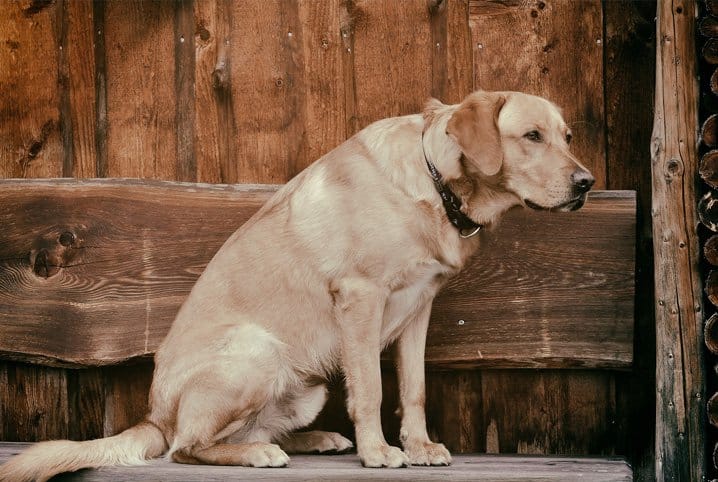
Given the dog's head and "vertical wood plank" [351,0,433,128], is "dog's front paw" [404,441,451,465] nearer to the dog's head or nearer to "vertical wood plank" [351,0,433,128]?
the dog's head

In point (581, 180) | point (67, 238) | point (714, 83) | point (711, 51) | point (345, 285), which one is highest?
point (711, 51)

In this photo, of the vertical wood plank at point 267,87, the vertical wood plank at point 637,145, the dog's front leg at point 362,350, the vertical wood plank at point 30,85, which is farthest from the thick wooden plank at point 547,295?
the vertical wood plank at point 30,85

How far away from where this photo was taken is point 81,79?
4.05 metres

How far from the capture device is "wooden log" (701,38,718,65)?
3430mm

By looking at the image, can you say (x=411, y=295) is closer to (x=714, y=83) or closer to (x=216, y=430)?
(x=216, y=430)

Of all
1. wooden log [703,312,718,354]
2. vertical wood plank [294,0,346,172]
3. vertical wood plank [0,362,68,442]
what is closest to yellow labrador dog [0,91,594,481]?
vertical wood plank [294,0,346,172]

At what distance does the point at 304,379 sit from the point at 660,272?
146cm

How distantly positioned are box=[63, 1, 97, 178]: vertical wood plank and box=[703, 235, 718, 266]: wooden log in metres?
2.65

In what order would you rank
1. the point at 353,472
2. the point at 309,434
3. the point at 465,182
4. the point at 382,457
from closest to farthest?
the point at 353,472
the point at 382,457
the point at 465,182
the point at 309,434

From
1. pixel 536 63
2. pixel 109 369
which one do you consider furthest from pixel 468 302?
pixel 109 369

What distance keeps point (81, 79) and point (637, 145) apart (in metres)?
2.50

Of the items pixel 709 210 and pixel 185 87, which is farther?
pixel 185 87

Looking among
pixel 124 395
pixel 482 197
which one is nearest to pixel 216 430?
pixel 124 395

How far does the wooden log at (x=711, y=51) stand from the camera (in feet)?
11.3
